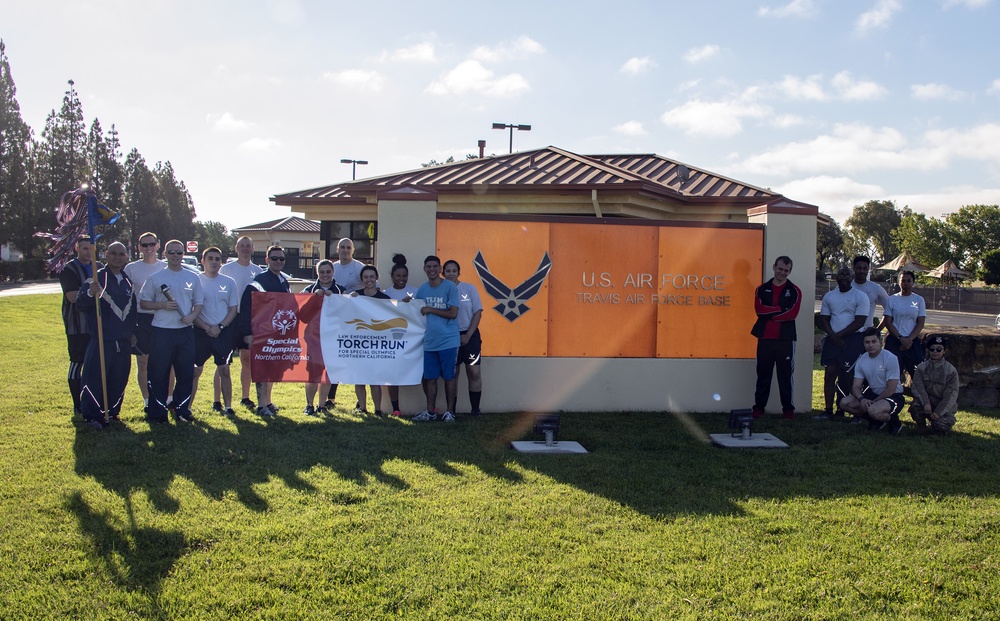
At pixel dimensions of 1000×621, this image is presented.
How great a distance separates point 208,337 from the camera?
8227 mm

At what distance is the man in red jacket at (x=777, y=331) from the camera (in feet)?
28.2

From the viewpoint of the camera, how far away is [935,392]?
26.5ft

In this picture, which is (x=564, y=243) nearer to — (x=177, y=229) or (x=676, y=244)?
(x=676, y=244)

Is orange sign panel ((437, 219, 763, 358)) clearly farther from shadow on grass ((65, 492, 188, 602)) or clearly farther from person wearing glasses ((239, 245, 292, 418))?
shadow on grass ((65, 492, 188, 602))

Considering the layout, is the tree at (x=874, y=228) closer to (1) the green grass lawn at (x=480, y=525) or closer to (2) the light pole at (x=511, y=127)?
(2) the light pole at (x=511, y=127)

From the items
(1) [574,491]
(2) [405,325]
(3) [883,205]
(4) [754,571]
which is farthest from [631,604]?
(3) [883,205]

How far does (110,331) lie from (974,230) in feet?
223

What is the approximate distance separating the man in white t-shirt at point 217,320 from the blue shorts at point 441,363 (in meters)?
2.19

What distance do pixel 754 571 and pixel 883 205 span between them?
83268 millimetres

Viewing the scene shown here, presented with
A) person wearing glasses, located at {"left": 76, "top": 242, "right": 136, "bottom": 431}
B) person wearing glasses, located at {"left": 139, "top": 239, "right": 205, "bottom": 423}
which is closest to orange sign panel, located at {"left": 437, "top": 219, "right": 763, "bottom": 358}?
person wearing glasses, located at {"left": 139, "top": 239, "right": 205, "bottom": 423}

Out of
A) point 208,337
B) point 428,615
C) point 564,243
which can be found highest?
point 564,243

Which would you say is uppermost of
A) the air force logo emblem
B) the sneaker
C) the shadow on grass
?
the air force logo emblem

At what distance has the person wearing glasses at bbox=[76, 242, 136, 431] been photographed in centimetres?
738

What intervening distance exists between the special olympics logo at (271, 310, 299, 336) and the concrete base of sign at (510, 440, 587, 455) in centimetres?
313
